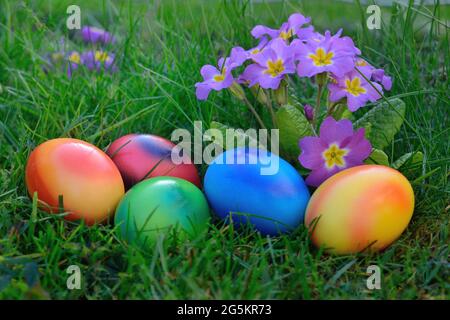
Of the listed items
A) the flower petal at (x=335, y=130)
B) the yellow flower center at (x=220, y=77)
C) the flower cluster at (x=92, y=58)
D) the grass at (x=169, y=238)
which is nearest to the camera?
the grass at (x=169, y=238)

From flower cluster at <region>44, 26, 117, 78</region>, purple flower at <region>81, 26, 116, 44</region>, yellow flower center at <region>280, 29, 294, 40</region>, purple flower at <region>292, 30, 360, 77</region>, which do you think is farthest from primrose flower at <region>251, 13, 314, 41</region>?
purple flower at <region>81, 26, 116, 44</region>

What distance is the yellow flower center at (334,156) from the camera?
166 cm

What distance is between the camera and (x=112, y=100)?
213cm

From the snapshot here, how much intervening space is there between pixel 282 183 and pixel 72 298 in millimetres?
514

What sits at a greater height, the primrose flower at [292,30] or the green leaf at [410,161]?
the primrose flower at [292,30]

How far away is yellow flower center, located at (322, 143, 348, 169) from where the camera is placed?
65.3 inches

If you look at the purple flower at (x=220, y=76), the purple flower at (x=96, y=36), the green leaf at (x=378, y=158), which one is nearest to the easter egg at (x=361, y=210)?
the green leaf at (x=378, y=158)

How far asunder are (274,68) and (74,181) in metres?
0.54

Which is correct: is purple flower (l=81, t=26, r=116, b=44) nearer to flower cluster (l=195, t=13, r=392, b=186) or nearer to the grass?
the grass

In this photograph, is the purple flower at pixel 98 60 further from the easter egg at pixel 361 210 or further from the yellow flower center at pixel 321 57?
the easter egg at pixel 361 210

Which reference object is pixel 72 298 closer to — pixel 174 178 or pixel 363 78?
pixel 174 178

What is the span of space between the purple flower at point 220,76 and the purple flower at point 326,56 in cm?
14

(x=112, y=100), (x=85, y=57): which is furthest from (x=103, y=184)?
(x=85, y=57)

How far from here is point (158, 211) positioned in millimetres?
1521
